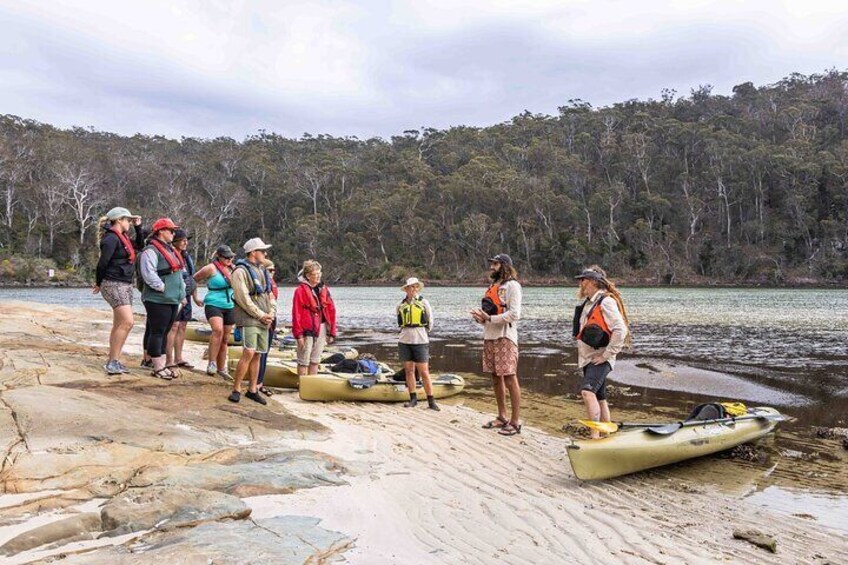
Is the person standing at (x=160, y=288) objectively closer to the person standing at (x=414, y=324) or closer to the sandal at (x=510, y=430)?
the person standing at (x=414, y=324)

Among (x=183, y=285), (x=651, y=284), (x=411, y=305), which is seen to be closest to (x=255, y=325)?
(x=183, y=285)

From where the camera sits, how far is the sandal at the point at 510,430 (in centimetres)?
700

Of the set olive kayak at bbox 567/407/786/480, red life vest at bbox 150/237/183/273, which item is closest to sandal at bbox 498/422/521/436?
olive kayak at bbox 567/407/786/480

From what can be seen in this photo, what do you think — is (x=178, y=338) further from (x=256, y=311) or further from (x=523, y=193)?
(x=523, y=193)

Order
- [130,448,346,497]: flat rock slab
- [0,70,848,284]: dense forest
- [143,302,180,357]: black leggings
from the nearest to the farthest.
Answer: [130,448,346,497]: flat rock slab < [143,302,180,357]: black leggings < [0,70,848,284]: dense forest

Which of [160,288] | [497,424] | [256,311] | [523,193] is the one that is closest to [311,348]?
[256,311]

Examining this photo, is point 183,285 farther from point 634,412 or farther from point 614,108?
point 614,108

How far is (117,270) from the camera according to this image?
21.0 feet

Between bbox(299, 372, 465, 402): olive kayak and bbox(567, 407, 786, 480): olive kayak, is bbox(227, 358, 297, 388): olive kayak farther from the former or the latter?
bbox(567, 407, 786, 480): olive kayak

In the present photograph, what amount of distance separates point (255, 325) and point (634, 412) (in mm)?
5600

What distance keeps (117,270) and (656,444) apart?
5.67 m

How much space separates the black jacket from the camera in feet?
20.8

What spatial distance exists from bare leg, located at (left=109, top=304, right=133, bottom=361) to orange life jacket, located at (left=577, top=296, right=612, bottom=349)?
4.61 metres

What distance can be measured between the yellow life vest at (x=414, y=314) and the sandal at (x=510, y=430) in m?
1.72
